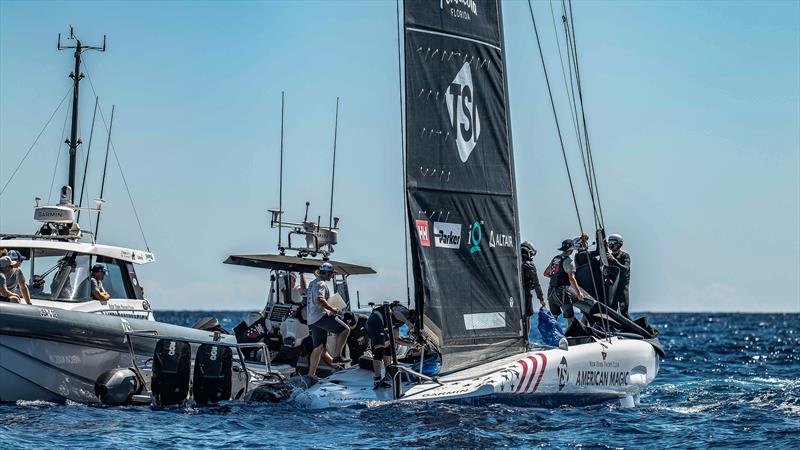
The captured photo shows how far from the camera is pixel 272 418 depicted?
15.6 m

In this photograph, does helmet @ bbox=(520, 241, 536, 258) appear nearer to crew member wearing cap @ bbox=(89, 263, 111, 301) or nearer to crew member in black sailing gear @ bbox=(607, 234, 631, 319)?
crew member in black sailing gear @ bbox=(607, 234, 631, 319)

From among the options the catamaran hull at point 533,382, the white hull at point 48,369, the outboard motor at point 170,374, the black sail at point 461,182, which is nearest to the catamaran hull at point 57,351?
the white hull at point 48,369

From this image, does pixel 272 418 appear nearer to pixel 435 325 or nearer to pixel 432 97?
pixel 435 325

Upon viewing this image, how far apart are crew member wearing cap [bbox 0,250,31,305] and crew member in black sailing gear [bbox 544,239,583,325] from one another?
315 inches

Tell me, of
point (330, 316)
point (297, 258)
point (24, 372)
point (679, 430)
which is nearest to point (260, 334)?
point (297, 258)

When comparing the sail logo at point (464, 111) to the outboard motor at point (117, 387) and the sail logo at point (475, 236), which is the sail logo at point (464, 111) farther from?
the outboard motor at point (117, 387)

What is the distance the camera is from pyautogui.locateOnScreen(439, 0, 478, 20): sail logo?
653 inches

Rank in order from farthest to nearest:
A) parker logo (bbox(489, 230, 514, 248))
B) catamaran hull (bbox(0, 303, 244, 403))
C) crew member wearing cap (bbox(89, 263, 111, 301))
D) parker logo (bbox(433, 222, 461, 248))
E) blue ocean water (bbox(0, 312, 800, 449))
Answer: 1. crew member wearing cap (bbox(89, 263, 111, 301))
2. parker logo (bbox(489, 230, 514, 248))
3. catamaran hull (bbox(0, 303, 244, 403))
4. parker logo (bbox(433, 222, 461, 248))
5. blue ocean water (bbox(0, 312, 800, 449))

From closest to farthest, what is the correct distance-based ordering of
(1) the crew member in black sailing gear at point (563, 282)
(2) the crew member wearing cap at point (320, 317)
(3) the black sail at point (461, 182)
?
1. (3) the black sail at point (461, 182)
2. (2) the crew member wearing cap at point (320, 317)
3. (1) the crew member in black sailing gear at point (563, 282)

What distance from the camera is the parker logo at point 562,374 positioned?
16.5 metres

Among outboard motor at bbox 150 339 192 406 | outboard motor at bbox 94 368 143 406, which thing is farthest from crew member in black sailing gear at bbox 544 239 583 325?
outboard motor at bbox 94 368 143 406

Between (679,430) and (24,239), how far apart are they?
1052cm

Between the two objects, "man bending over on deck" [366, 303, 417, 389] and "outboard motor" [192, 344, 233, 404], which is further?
"outboard motor" [192, 344, 233, 404]

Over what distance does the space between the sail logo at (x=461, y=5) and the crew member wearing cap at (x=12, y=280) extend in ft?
23.8
